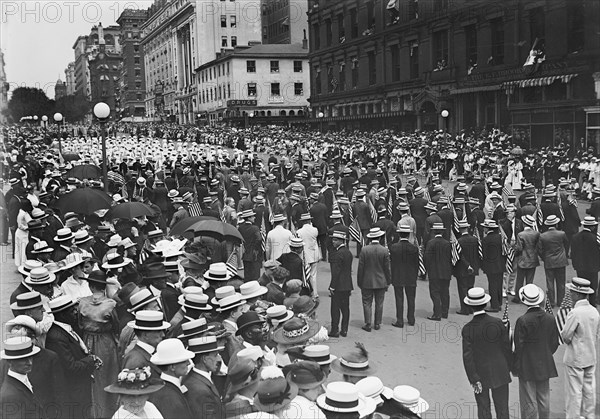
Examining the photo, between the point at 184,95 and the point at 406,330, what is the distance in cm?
10268

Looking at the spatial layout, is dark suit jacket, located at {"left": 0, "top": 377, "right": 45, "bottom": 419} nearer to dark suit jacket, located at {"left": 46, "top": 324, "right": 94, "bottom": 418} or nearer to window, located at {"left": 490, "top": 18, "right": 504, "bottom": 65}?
dark suit jacket, located at {"left": 46, "top": 324, "right": 94, "bottom": 418}

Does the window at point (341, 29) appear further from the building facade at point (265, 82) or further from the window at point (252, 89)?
the window at point (252, 89)

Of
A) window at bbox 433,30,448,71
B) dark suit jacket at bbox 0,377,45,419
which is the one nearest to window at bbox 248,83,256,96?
window at bbox 433,30,448,71

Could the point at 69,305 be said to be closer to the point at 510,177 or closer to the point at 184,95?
the point at 510,177

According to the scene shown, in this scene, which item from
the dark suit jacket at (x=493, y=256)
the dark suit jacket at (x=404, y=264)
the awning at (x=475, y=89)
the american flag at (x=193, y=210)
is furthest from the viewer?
the awning at (x=475, y=89)

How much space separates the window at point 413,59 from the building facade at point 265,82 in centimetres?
2806

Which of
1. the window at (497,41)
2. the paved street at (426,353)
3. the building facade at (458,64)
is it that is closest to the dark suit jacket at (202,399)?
the paved street at (426,353)

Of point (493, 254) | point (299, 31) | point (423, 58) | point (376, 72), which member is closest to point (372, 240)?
point (493, 254)

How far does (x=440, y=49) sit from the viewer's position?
45531 mm

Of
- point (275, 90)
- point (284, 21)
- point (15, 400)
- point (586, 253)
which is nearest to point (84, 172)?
point (586, 253)

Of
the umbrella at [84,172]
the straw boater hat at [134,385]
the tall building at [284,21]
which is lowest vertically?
the straw boater hat at [134,385]

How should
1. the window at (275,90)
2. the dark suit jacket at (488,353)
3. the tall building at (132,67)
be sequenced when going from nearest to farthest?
the dark suit jacket at (488,353) < the window at (275,90) < the tall building at (132,67)

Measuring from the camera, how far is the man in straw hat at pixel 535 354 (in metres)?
7.02

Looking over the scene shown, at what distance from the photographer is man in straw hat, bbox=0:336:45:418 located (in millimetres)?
5109
